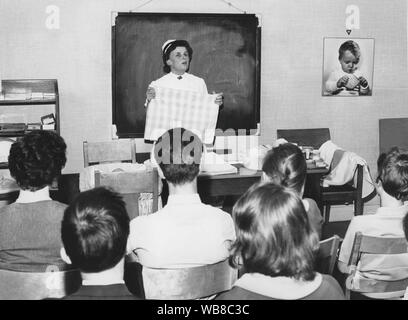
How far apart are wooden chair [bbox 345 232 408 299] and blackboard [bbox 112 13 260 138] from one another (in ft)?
9.96

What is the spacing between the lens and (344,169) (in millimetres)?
4746

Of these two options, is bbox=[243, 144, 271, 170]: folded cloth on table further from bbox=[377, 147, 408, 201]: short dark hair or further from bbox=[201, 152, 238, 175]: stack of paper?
bbox=[377, 147, 408, 201]: short dark hair

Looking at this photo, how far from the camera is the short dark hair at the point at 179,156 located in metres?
2.42

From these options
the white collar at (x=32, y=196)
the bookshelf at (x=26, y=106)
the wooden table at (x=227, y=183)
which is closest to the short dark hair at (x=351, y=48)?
the wooden table at (x=227, y=183)

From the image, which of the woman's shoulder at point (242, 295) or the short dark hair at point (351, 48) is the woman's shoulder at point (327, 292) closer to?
the woman's shoulder at point (242, 295)

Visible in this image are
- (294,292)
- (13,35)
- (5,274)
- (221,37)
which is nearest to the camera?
(294,292)

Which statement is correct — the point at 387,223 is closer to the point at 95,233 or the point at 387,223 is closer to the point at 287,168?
the point at 287,168

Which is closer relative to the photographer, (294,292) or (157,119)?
(294,292)

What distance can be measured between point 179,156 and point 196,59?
2917 mm

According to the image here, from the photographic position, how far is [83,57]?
504cm

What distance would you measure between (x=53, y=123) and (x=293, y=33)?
2.48 metres

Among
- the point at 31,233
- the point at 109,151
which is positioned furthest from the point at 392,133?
the point at 31,233
